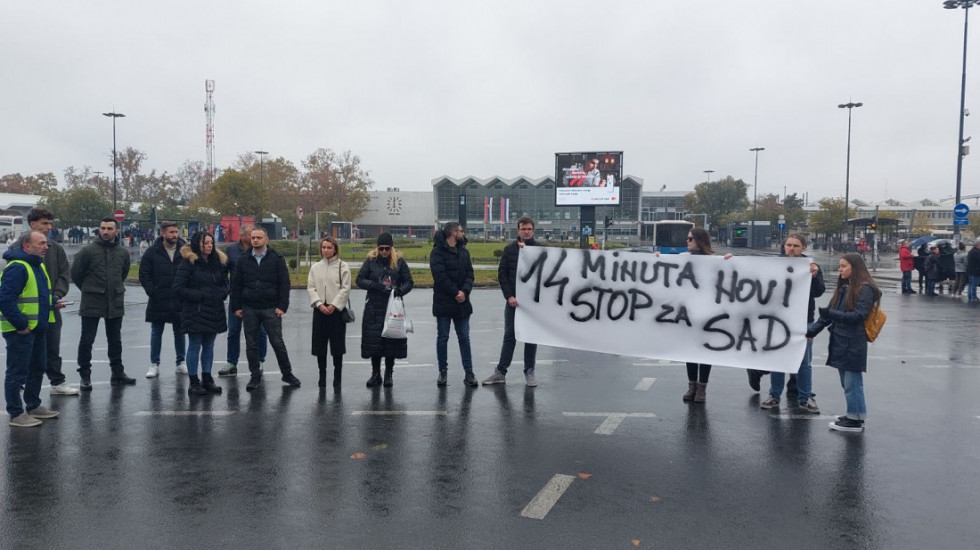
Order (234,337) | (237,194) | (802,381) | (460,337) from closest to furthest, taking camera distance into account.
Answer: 1. (802,381)
2. (460,337)
3. (234,337)
4. (237,194)

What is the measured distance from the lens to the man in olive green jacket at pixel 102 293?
8336 mm

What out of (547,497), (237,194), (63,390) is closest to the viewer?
(547,497)

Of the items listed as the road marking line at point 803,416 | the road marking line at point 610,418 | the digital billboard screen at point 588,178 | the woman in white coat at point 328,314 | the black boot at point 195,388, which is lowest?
the road marking line at point 610,418

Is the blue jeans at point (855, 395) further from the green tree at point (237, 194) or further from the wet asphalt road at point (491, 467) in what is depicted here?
the green tree at point (237, 194)

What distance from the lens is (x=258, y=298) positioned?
8312 millimetres

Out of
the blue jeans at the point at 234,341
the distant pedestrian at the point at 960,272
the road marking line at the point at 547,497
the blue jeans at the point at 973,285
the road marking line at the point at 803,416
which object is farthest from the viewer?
the distant pedestrian at the point at 960,272

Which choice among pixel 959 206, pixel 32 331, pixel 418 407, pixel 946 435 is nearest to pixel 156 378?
pixel 32 331

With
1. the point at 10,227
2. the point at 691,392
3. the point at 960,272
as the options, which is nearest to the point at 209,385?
the point at 691,392

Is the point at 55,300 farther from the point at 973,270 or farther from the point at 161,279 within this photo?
the point at 973,270

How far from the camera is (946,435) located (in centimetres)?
650

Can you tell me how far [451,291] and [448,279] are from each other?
0.14 metres

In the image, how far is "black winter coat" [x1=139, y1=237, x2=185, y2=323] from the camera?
8.80m

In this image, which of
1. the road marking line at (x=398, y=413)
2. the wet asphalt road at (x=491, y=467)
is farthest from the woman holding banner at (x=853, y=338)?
the road marking line at (x=398, y=413)

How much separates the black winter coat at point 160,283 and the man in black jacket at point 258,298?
0.92 meters
